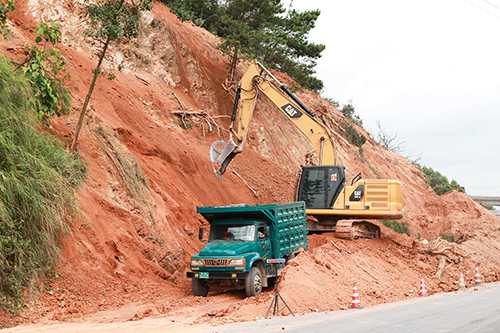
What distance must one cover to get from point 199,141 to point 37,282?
14752 mm

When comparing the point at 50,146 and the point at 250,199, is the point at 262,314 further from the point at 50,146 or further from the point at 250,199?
the point at 250,199

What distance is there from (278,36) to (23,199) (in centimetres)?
2118

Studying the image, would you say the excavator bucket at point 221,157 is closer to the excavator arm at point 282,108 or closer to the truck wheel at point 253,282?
the excavator arm at point 282,108

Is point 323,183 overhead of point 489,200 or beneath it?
overhead

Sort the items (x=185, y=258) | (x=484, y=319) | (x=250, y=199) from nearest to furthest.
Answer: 1. (x=484, y=319)
2. (x=185, y=258)
3. (x=250, y=199)

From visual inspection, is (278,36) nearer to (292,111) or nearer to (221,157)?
(292,111)

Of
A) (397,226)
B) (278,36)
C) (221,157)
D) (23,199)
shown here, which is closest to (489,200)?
(397,226)

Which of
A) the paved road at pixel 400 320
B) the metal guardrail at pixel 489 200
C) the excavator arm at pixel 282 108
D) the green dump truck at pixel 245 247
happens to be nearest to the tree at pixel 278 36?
the excavator arm at pixel 282 108

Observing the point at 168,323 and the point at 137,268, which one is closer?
the point at 168,323

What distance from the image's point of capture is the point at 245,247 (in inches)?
453

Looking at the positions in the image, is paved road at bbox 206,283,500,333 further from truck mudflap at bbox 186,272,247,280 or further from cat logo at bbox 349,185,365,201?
cat logo at bbox 349,185,365,201

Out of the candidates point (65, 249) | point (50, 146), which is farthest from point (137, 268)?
point (50, 146)

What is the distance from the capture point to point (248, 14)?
29.5m

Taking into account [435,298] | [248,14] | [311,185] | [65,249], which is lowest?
[435,298]
